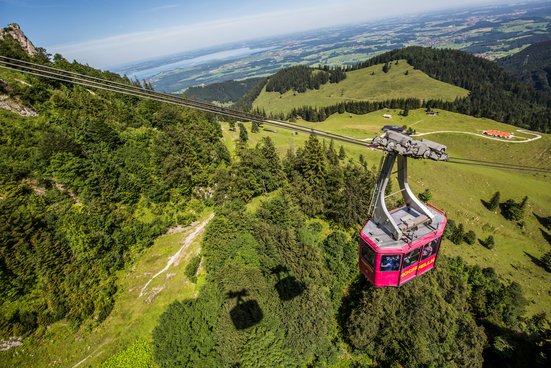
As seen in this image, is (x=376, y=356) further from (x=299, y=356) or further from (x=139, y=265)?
(x=139, y=265)

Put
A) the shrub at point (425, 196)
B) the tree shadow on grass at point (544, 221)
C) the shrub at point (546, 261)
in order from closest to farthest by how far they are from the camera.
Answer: the shrub at point (546, 261), the tree shadow on grass at point (544, 221), the shrub at point (425, 196)

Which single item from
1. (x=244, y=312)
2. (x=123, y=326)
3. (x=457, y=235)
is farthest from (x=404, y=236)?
(x=457, y=235)

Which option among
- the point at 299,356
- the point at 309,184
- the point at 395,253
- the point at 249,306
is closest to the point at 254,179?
the point at 309,184

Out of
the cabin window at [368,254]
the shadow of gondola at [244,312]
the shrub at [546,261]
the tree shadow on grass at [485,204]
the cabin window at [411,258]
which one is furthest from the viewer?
the tree shadow on grass at [485,204]

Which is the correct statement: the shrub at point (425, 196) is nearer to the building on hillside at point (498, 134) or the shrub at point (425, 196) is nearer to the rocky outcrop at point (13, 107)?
the building on hillside at point (498, 134)

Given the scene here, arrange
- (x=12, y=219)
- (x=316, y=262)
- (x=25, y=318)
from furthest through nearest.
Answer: (x=316, y=262), (x=12, y=219), (x=25, y=318)

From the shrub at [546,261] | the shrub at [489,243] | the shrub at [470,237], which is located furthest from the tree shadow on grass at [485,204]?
the shrub at [470,237]
